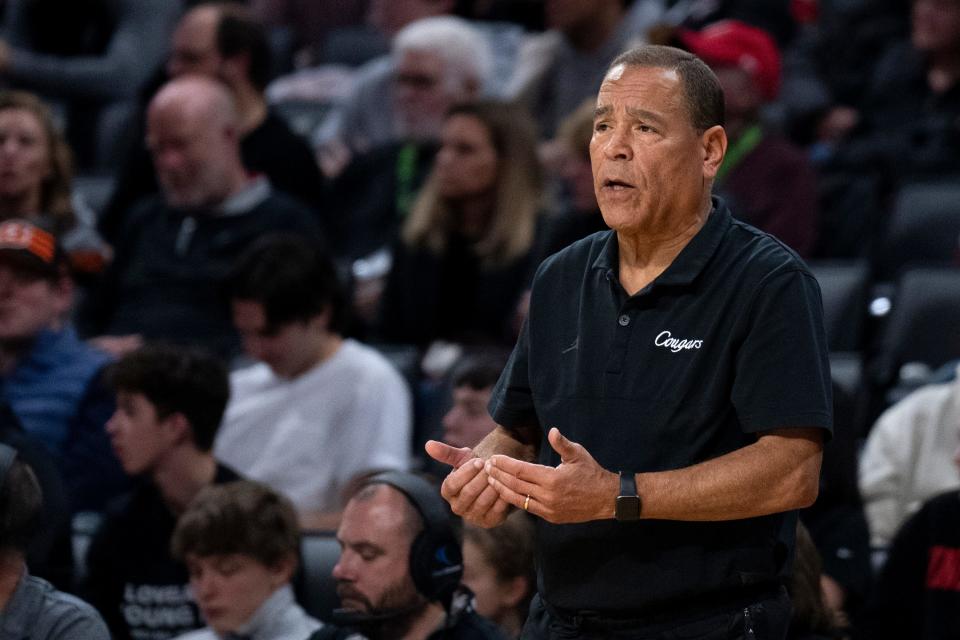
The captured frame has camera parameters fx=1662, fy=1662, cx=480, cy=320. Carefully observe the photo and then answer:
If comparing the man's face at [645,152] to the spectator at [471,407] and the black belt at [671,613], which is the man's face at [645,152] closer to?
the black belt at [671,613]

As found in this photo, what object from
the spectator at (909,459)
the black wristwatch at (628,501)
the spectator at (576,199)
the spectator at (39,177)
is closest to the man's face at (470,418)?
the spectator at (576,199)

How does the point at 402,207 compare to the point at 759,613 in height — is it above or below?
below

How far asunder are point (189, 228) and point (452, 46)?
142cm

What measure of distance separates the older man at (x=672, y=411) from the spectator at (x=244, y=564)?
1.57 metres

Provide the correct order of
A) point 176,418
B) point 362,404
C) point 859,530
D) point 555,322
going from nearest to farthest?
point 555,322 → point 859,530 → point 176,418 → point 362,404

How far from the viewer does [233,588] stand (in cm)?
396

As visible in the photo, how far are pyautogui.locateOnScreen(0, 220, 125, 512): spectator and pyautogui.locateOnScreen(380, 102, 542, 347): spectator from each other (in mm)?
1147

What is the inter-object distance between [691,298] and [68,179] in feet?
14.2

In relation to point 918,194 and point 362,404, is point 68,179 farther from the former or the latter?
point 918,194

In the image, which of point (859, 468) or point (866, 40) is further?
point (866, 40)

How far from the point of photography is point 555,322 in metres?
2.54

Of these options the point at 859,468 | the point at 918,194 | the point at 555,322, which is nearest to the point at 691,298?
the point at 555,322

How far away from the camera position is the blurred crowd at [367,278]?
4016 mm

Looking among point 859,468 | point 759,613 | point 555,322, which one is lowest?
point 859,468
